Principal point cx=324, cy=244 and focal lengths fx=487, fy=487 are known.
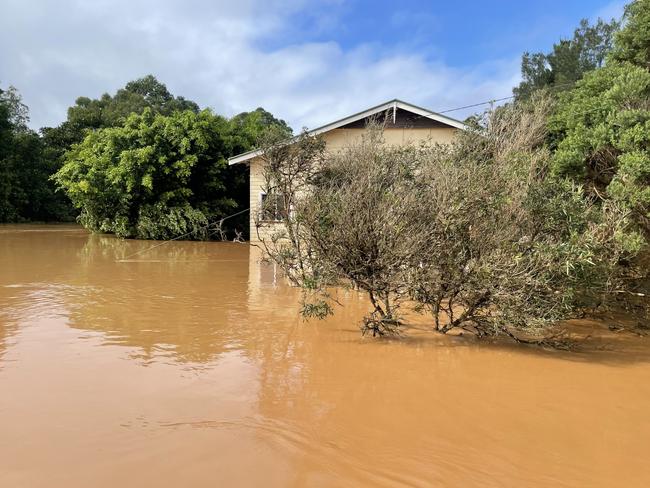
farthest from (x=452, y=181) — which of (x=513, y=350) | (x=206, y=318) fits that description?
(x=206, y=318)

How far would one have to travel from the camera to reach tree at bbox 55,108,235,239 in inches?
820

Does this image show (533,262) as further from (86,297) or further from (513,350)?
(86,297)

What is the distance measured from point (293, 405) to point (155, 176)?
60.9 ft

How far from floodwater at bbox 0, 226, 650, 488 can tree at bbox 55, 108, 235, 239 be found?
43.6ft

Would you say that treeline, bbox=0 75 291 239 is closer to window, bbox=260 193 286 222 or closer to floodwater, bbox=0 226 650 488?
window, bbox=260 193 286 222

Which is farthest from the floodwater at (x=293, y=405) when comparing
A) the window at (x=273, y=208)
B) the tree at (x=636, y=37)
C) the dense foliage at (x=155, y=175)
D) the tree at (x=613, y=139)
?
the dense foliage at (x=155, y=175)

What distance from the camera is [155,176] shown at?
2114 centimetres

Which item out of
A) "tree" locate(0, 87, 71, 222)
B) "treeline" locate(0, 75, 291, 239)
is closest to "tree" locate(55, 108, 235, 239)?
"treeline" locate(0, 75, 291, 239)

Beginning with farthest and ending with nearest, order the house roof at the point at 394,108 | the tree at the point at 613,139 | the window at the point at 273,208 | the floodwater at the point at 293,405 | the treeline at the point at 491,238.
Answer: the house roof at the point at 394,108 < the window at the point at 273,208 < the tree at the point at 613,139 < the treeline at the point at 491,238 < the floodwater at the point at 293,405

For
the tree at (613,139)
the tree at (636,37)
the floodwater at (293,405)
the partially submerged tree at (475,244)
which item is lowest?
the floodwater at (293,405)

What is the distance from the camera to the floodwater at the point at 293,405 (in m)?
3.45

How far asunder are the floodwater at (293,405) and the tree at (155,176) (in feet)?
43.6

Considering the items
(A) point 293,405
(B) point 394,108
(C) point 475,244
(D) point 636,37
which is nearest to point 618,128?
(D) point 636,37

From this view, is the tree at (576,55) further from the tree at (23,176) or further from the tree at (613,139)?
Result: the tree at (23,176)
